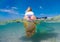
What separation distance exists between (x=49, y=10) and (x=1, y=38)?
17.9 inches

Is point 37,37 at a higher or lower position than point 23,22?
lower

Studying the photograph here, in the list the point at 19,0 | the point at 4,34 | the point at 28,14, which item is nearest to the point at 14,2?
the point at 19,0

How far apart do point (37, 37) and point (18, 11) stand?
0.26m

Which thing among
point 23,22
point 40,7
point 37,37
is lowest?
point 37,37

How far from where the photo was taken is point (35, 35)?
1.19 meters

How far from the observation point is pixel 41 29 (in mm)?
1192

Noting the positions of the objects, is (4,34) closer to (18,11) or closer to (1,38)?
(1,38)

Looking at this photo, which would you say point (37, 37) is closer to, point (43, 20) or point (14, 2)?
point (43, 20)

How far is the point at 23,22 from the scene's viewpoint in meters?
1.20

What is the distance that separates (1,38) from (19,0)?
35cm

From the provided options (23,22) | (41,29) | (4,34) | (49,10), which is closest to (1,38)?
(4,34)

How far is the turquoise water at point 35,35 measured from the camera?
1178 millimetres

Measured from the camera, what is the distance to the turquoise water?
1178mm

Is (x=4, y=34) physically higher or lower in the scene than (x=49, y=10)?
lower
